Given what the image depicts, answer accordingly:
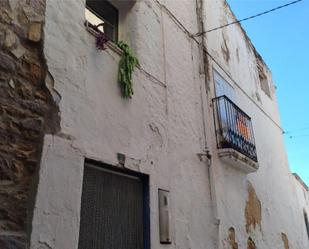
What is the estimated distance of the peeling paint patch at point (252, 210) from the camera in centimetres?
688

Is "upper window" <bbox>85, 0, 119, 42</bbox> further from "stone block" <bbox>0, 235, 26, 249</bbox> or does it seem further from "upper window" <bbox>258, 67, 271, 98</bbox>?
"upper window" <bbox>258, 67, 271, 98</bbox>

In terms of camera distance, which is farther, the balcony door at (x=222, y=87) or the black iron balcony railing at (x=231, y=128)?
the balcony door at (x=222, y=87)

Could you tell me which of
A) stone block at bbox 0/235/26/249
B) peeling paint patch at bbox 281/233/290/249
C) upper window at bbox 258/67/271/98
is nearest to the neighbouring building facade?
stone block at bbox 0/235/26/249

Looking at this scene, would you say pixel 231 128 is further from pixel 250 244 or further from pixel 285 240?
pixel 285 240

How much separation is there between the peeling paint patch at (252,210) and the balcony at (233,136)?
546 millimetres

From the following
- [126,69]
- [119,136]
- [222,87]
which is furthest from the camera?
[222,87]

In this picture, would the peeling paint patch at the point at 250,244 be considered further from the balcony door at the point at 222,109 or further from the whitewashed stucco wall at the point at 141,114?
the balcony door at the point at 222,109

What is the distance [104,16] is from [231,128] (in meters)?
3.09

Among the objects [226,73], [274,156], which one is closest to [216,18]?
[226,73]

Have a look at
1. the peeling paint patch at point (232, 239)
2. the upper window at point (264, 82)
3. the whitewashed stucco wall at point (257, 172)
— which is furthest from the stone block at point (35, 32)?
the upper window at point (264, 82)

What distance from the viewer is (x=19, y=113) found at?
3117mm

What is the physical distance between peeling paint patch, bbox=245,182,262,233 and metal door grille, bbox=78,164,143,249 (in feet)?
10.9

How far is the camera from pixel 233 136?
21.8 feet

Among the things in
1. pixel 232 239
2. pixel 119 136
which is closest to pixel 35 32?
pixel 119 136
